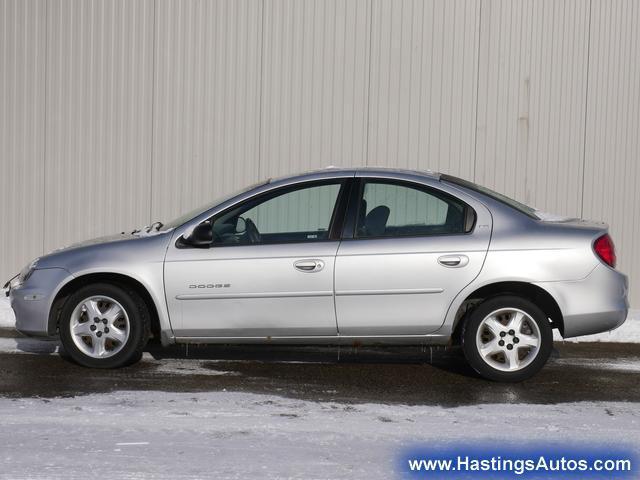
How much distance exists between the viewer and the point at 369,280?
7812mm

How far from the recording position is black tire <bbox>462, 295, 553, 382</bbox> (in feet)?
25.6

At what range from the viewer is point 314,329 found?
25.9 ft

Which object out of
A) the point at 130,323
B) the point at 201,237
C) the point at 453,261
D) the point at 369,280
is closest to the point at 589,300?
the point at 453,261

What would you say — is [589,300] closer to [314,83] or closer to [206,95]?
[314,83]

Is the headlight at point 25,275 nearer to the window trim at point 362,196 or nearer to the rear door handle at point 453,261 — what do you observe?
the window trim at point 362,196

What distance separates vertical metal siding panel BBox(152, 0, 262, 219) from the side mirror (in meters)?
4.40

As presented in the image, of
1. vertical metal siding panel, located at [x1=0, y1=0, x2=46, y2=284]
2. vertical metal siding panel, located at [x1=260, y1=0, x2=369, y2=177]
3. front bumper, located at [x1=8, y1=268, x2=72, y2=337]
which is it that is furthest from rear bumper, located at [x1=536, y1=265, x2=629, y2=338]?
vertical metal siding panel, located at [x1=0, y1=0, x2=46, y2=284]

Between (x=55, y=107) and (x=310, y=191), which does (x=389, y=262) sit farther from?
(x=55, y=107)

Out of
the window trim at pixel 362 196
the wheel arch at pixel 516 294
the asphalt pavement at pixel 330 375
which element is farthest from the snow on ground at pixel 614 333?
the window trim at pixel 362 196

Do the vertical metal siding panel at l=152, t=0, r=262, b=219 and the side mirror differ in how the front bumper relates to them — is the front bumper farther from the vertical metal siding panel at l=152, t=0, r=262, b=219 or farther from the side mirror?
the vertical metal siding panel at l=152, t=0, r=262, b=219

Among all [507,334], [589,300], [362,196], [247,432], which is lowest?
[247,432]

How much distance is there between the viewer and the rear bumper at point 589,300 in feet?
25.6

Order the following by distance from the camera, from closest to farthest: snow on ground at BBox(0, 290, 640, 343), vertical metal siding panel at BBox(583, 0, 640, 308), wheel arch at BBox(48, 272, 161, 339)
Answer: wheel arch at BBox(48, 272, 161, 339) → snow on ground at BBox(0, 290, 640, 343) → vertical metal siding panel at BBox(583, 0, 640, 308)

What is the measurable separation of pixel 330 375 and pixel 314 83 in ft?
15.9
